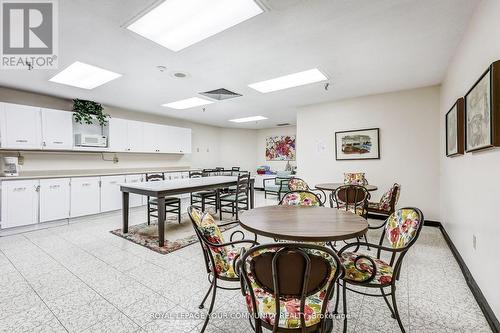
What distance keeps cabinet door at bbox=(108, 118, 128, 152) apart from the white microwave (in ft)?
0.48

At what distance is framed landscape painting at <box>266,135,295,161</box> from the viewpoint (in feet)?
29.1

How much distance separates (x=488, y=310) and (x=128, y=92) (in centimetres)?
553

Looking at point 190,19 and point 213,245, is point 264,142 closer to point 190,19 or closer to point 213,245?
point 190,19

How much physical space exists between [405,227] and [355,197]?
5.49 ft

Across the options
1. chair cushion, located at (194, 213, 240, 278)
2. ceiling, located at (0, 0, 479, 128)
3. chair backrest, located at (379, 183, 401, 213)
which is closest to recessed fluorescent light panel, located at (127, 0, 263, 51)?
ceiling, located at (0, 0, 479, 128)

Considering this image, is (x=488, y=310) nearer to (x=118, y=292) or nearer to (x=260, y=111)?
(x=118, y=292)

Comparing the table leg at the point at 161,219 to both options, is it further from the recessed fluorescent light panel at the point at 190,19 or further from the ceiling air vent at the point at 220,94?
the ceiling air vent at the point at 220,94

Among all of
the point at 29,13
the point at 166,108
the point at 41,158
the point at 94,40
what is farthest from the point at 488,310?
the point at 41,158

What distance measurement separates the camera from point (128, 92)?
14.4 ft

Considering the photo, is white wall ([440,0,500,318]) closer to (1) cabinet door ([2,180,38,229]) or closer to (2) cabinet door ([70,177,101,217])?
(2) cabinet door ([70,177,101,217])

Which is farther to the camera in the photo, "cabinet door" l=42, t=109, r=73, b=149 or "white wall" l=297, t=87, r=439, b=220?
"cabinet door" l=42, t=109, r=73, b=149

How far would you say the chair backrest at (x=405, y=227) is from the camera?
1.45 meters

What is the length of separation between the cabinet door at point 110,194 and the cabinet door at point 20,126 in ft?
4.20

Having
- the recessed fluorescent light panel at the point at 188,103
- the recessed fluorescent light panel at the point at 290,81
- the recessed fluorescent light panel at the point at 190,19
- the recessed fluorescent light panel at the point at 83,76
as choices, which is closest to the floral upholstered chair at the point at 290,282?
the recessed fluorescent light panel at the point at 190,19
